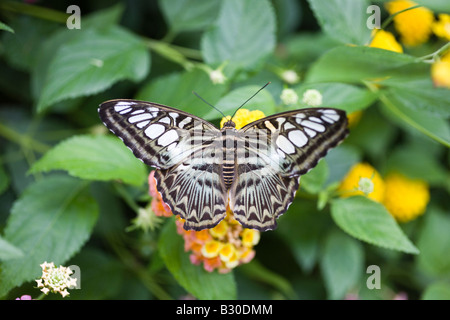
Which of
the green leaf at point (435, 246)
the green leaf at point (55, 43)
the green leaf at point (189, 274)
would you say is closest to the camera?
the green leaf at point (189, 274)

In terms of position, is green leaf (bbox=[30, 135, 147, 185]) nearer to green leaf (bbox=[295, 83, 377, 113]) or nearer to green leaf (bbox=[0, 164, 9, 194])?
green leaf (bbox=[0, 164, 9, 194])

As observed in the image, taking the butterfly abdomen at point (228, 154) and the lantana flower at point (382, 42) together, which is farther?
the lantana flower at point (382, 42)

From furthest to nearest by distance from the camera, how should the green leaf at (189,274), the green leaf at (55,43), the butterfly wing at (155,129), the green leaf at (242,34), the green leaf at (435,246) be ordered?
the green leaf at (435,246) < the green leaf at (55,43) < the green leaf at (242,34) < the green leaf at (189,274) < the butterfly wing at (155,129)

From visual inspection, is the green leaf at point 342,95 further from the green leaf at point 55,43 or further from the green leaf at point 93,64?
the green leaf at point 55,43

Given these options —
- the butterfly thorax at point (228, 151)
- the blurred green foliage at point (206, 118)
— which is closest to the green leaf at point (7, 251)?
Answer: the blurred green foliage at point (206, 118)

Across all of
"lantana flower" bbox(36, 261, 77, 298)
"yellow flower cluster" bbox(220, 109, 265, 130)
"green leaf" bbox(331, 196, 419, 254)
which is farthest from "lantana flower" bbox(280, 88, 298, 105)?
"lantana flower" bbox(36, 261, 77, 298)

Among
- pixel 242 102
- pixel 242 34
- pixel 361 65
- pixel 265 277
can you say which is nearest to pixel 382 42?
pixel 361 65
